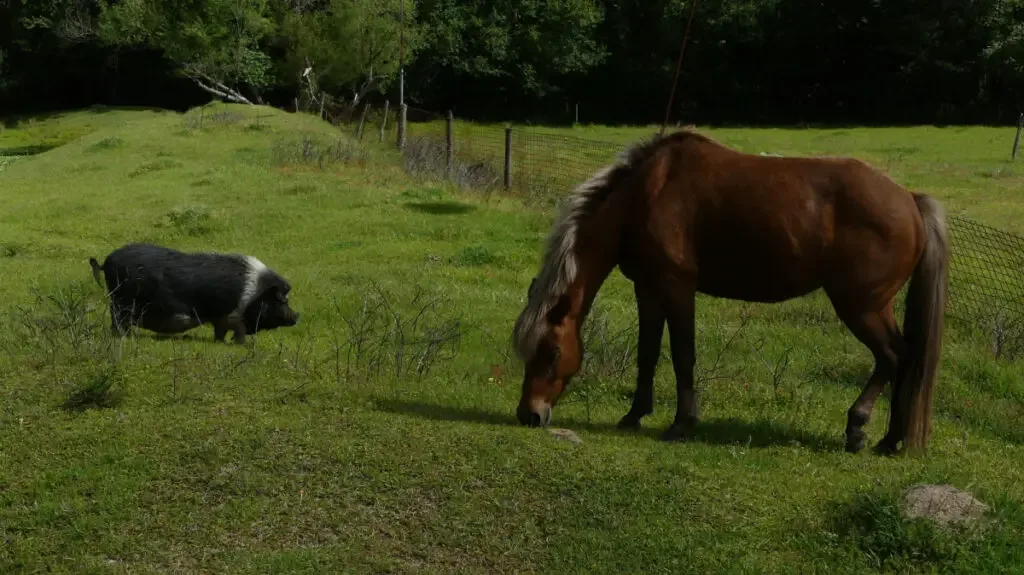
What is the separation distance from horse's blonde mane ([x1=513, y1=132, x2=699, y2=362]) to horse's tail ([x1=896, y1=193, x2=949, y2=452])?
5.96ft

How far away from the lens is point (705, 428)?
7.04 metres

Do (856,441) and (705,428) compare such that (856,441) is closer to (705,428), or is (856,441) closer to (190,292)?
(705,428)

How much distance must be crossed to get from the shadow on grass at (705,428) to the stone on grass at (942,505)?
4.21 feet

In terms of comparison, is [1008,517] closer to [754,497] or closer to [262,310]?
[754,497]

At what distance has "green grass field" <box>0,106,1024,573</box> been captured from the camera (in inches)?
197

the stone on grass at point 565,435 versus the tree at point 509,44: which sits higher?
the tree at point 509,44

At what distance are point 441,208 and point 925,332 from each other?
39.7ft

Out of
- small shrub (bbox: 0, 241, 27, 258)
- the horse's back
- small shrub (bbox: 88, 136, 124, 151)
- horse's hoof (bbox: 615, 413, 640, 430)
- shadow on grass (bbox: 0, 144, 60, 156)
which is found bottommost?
shadow on grass (bbox: 0, 144, 60, 156)

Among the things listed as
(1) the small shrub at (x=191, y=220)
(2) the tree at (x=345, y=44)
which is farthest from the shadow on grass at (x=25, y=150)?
(1) the small shrub at (x=191, y=220)

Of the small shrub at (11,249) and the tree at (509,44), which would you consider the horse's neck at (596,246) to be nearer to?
the small shrub at (11,249)

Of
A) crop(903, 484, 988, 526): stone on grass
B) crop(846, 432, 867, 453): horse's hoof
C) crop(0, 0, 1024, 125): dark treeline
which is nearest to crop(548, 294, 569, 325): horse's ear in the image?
crop(846, 432, 867, 453): horse's hoof

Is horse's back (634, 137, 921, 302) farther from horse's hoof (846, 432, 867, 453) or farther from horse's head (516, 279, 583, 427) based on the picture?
horse's hoof (846, 432, 867, 453)

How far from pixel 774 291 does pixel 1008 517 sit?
2104mm

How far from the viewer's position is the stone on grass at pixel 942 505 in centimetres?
505
